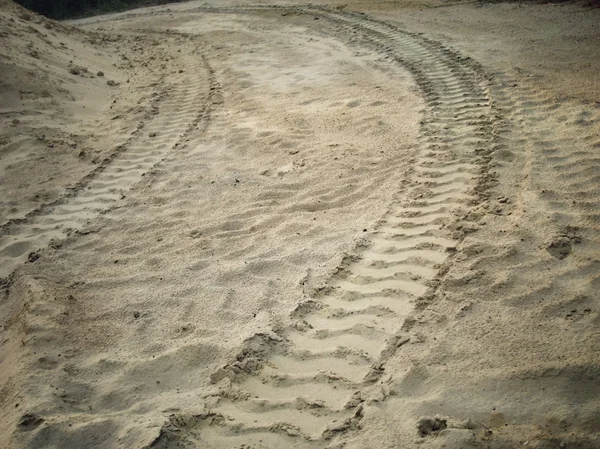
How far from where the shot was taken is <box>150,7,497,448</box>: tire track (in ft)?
7.06

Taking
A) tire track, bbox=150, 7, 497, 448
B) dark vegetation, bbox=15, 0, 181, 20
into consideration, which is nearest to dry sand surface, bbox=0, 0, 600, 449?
tire track, bbox=150, 7, 497, 448

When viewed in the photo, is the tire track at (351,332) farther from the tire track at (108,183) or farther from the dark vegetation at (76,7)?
the dark vegetation at (76,7)

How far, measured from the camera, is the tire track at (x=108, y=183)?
3701 millimetres

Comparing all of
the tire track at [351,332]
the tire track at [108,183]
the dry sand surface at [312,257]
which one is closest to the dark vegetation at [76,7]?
the dry sand surface at [312,257]

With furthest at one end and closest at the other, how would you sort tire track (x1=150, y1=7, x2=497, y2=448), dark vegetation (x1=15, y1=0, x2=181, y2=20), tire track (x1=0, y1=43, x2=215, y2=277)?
1. dark vegetation (x1=15, y1=0, x2=181, y2=20)
2. tire track (x1=0, y1=43, x2=215, y2=277)
3. tire track (x1=150, y1=7, x2=497, y2=448)

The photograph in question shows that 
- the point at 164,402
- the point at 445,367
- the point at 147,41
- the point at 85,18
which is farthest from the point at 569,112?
the point at 85,18

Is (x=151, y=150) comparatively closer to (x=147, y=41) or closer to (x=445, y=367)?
(x=445, y=367)

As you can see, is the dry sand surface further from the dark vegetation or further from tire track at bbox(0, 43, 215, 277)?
the dark vegetation

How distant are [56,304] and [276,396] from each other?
154 cm

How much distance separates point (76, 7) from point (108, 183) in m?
13.5

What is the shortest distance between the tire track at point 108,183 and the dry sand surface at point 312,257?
23 mm

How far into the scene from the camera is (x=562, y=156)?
376cm

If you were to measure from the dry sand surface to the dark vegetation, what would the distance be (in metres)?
9.64

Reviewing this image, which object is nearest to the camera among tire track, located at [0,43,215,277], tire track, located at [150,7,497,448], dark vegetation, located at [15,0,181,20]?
tire track, located at [150,7,497,448]
